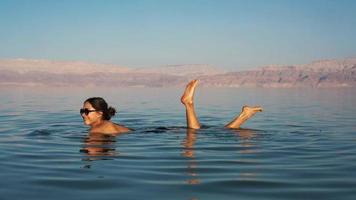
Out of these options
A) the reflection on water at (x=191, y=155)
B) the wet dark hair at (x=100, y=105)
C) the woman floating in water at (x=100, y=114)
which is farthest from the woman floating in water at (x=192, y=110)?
the wet dark hair at (x=100, y=105)

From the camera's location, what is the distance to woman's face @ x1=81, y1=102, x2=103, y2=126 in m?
11.7

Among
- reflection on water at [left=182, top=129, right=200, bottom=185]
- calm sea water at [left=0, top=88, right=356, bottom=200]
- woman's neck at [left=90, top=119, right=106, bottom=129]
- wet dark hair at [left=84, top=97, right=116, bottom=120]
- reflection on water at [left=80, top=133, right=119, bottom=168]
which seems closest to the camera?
calm sea water at [left=0, top=88, right=356, bottom=200]

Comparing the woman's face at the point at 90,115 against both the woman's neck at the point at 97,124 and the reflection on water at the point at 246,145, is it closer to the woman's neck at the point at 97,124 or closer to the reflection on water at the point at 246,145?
the woman's neck at the point at 97,124

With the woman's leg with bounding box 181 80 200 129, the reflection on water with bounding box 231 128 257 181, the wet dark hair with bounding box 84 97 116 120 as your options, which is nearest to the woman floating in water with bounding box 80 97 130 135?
the wet dark hair with bounding box 84 97 116 120

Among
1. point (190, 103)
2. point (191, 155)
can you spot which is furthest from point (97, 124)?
point (191, 155)

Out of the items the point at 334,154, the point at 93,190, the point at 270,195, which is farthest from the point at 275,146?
the point at 93,190

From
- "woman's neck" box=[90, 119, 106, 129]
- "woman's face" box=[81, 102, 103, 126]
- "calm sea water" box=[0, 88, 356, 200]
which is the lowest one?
"calm sea water" box=[0, 88, 356, 200]

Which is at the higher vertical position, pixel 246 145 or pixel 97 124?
pixel 97 124

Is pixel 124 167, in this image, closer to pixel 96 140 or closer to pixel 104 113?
pixel 96 140

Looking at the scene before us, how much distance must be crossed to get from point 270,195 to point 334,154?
163 inches

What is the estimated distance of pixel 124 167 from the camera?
24.9ft

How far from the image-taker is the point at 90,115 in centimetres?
1177

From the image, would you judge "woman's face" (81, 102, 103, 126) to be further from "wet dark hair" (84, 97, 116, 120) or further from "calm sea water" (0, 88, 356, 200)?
"calm sea water" (0, 88, 356, 200)

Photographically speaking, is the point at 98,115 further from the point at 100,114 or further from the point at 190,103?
the point at 190,103
